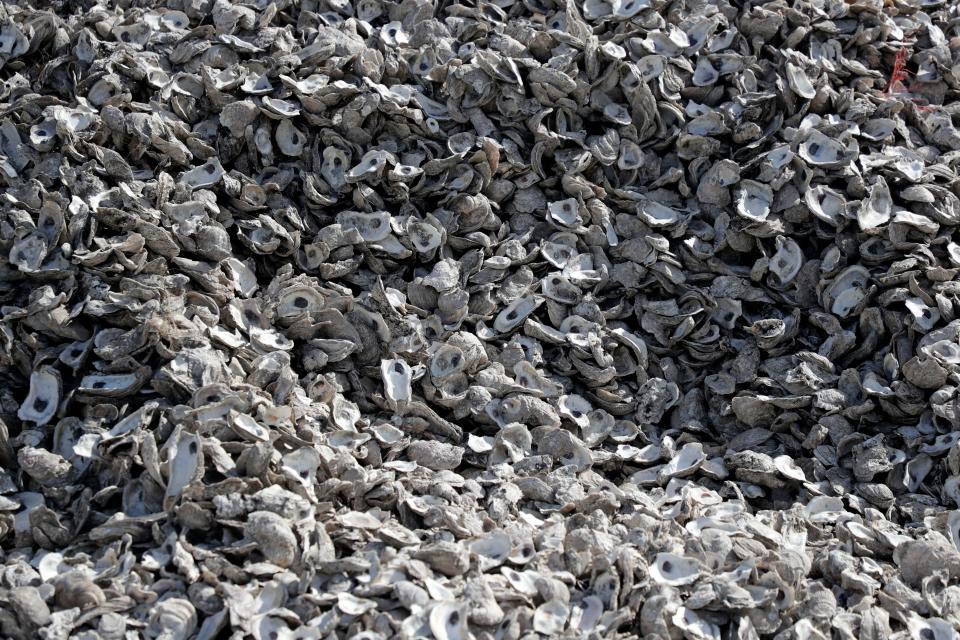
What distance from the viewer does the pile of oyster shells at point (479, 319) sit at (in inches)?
120

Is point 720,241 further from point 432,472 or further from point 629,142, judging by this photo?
point 432,472

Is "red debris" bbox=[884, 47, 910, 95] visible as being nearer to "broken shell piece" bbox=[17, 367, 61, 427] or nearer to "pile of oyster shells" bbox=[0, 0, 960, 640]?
"pile of oyster shells" bbox=[0, 0, 960, 640]

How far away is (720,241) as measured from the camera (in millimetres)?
4348

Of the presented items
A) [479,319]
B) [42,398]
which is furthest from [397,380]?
[42,398]

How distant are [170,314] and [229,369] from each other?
29 cm

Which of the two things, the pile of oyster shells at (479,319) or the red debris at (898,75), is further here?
the red debris at (898,75)

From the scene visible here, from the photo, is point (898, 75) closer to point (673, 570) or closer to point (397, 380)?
point (397, 380)

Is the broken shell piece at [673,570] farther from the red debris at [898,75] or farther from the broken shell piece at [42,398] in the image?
the red debris at [898,75]

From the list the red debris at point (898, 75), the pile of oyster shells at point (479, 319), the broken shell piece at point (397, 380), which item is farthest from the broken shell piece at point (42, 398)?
the red debris at point (898, 75)

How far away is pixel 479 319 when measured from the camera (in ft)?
13.6

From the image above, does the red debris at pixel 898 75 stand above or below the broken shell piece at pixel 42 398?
above

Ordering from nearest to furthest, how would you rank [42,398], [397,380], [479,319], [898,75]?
1. [42,398]
2. [397,380]
3. [479,319]
4. [898,75]

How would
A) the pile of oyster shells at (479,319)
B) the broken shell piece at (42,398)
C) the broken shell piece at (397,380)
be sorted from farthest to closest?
the broken shell piece at (397,380)
the broken shell piece at (42,398)
the pile of oyster shells at (479,319)

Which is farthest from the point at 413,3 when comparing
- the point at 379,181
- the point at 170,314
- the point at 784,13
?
the point at 170,314
